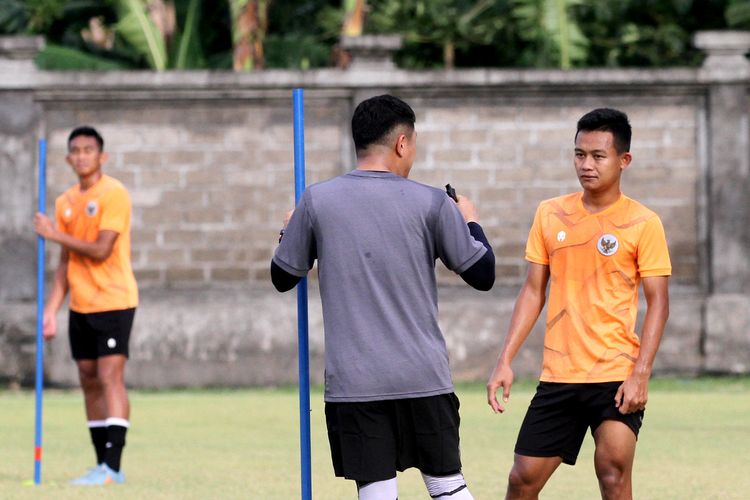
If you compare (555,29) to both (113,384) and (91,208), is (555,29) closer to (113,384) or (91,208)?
(91,208)

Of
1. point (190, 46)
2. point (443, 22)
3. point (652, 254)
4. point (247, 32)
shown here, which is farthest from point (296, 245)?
point (443, 22)

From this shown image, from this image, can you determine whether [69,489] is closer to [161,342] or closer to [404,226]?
[404,226]

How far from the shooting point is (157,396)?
15.2 m

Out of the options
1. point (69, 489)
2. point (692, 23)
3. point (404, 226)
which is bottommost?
point (69, 489)

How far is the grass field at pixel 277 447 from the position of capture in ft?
29.6

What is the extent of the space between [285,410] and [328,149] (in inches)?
132

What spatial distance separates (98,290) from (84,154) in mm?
798

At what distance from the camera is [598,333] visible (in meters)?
6.24

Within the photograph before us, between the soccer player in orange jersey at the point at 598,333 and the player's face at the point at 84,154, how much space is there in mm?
3897

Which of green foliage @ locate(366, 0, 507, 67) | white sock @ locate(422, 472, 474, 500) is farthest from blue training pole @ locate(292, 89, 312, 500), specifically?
green foliage @ locate(366, 0, 507, 67)

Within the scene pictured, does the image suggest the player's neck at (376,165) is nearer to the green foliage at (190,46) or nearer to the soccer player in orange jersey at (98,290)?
the soccer player in orange jersey at (98,290)

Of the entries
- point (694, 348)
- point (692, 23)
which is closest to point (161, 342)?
point (694, 348)

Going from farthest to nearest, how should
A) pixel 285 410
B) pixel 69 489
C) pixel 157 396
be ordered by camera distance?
1. pixel 157 396
2. pixel 285 410
3. pixel 69 489

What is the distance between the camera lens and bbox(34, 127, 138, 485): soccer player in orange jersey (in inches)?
369
